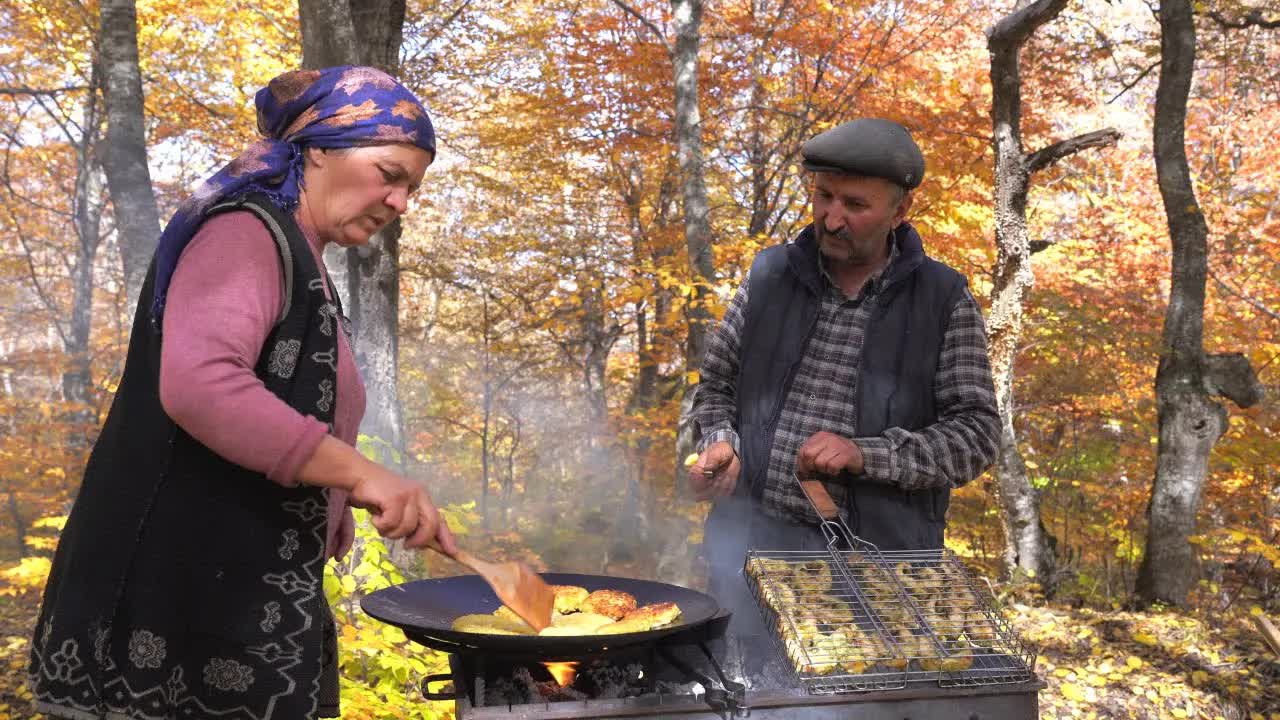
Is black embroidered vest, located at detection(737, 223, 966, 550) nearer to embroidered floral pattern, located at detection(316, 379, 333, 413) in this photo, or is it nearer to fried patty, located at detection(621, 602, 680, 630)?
fried patty, located at detection(621, 602, 680, 630)

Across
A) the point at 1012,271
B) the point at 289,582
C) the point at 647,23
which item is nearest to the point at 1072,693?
the point at 1012,271

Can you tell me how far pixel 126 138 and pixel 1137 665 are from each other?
8090mm

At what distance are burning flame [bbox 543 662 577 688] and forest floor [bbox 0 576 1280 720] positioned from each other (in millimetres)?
4019

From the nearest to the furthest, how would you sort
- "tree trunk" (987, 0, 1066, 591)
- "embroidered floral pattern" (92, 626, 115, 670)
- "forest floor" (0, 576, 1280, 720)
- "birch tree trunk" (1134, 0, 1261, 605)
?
1. "embroidered floral pattern" (92, 626, 115, 670)
2. "forest floor" (0, 576, 1280, 720)
3. "birch tree trunk" (1134, 0, 1261, 605)
4. "tree trunk" (987, 0, 1066, 591)

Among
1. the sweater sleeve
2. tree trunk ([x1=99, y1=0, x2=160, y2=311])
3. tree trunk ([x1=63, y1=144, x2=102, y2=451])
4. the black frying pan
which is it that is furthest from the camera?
tree trunk ([x1=63, y1=144, x2=102, y2=451])

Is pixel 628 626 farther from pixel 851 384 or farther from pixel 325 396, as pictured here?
pixel 851 384

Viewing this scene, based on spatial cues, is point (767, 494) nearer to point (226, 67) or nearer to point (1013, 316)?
point (1013, 316)

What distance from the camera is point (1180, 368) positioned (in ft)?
24.7

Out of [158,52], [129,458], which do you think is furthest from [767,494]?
[158,52]

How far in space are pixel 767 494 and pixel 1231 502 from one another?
28.9 feet

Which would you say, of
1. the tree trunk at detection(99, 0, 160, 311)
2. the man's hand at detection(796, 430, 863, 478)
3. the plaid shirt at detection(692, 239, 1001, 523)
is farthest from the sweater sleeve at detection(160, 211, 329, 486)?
the tree trunk at detection(99, 0, 160, 311)

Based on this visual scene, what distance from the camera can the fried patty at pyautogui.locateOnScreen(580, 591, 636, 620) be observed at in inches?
85.1

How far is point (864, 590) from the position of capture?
2.20m

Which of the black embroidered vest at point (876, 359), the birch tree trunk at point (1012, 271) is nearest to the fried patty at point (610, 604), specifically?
the black embroidered vest at point (876, 359)
